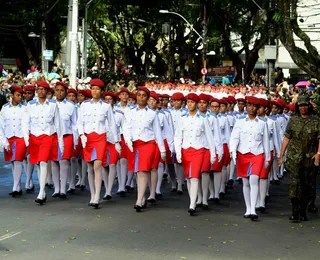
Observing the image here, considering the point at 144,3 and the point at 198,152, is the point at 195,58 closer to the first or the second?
the point at 144,3

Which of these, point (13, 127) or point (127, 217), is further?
point (13, 127)

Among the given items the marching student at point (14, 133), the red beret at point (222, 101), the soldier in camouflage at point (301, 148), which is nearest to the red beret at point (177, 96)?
the red beret at point (222, 101)

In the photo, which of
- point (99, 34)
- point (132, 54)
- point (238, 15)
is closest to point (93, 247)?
point (238, 15)

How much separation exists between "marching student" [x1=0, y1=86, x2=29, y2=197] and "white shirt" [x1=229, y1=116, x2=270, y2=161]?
3.88 meters

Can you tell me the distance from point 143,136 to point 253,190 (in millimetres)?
1971

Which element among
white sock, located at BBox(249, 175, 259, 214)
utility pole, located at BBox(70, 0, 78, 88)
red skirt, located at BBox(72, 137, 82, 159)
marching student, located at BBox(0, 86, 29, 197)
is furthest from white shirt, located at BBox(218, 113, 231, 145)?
utility pole, located at BBox(70, 0, 78, 88)

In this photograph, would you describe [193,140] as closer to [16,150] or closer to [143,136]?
[143,136]

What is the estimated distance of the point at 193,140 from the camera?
14172 mm

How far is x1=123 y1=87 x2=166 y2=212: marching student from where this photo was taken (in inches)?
567

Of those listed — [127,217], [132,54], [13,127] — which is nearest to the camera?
[127,217]

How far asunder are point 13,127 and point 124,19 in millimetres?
54592

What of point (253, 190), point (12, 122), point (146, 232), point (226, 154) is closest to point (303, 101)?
point (253, 190)

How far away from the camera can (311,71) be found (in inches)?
794

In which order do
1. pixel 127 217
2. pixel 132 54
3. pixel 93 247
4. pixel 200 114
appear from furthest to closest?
pixel 132 54
pixel 200 114
pixel 127 217
pixel 93 247
